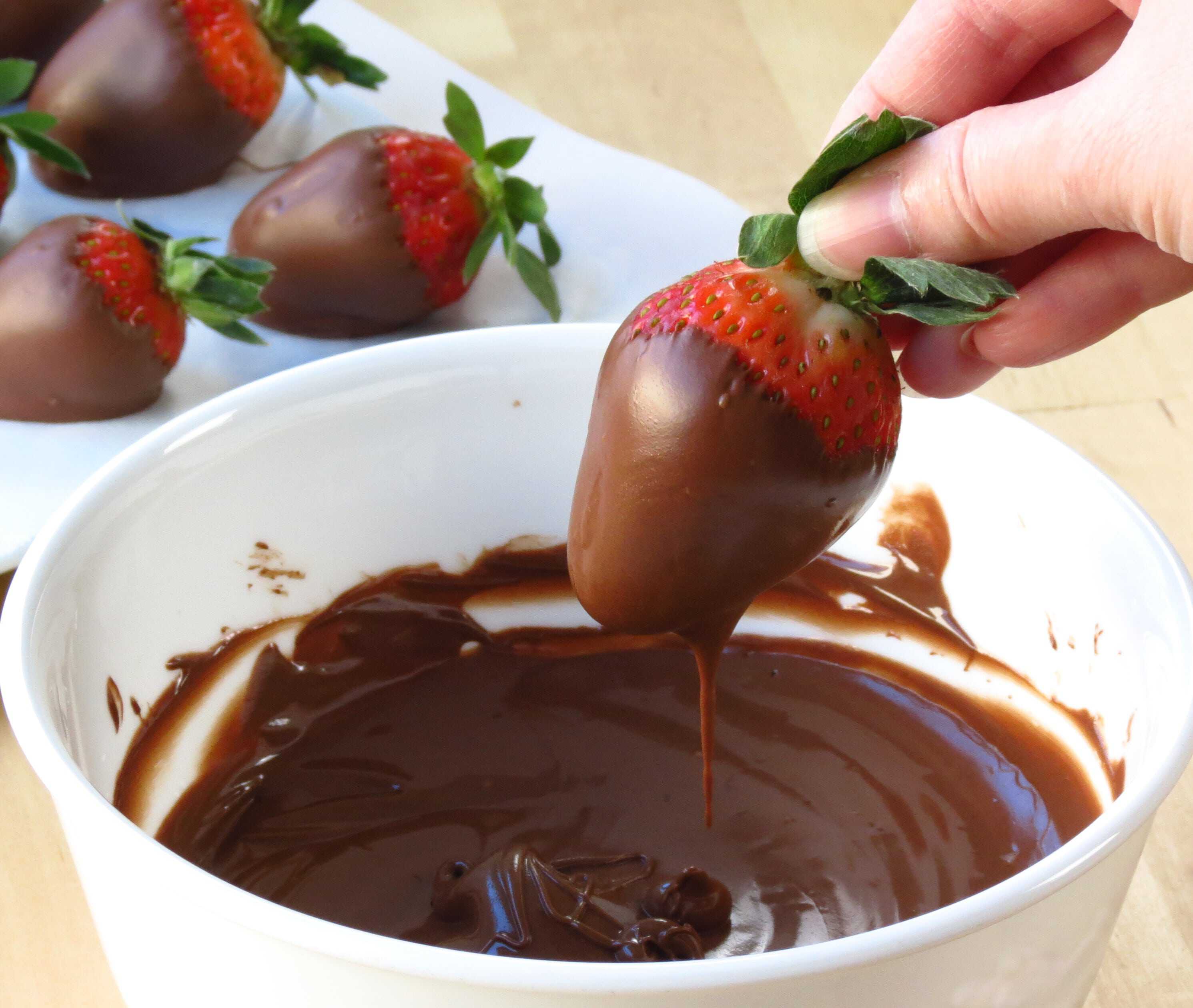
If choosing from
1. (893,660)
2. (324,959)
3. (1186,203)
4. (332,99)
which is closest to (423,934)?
(324,959)

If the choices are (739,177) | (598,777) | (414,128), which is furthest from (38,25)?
(598,777)

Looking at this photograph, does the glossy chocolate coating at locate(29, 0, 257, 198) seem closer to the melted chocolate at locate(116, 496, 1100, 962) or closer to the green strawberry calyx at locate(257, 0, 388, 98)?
the green strawberry calyx at locate(257, 0, 388, 98)

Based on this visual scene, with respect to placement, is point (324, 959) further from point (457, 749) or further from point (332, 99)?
point (332, 99)

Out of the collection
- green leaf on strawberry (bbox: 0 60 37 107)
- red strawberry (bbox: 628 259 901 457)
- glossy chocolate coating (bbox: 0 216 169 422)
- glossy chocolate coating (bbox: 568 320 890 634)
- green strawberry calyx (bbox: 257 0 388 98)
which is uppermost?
red strawberry (bbox: 628 259 901 457)

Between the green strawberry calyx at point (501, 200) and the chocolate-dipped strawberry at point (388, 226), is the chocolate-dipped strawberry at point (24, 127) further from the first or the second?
the green strawberry calyx at point (501, 200)

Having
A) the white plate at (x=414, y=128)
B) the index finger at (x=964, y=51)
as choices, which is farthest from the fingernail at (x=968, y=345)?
the white plate at (x=414, y=128)

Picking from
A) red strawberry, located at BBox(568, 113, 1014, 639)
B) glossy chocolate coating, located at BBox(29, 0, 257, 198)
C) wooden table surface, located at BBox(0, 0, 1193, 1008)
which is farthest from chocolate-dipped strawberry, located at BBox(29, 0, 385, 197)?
red strawberry, located at BBox(568, 113, 1014, 639)
